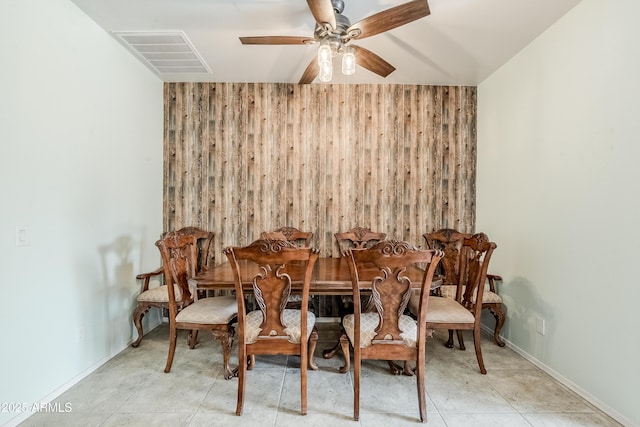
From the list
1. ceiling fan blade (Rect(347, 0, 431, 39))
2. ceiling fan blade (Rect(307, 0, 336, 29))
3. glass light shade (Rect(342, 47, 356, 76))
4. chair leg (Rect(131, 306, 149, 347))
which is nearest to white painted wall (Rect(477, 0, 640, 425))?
ceiling fan blade (Rect(347, 0, 431, 39))

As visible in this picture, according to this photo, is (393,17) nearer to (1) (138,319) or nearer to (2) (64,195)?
(2) (64,195)

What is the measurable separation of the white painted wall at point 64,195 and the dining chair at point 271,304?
1.30m

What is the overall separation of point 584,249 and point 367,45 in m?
2.38

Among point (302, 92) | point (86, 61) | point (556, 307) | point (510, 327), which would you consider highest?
point (302, 92)

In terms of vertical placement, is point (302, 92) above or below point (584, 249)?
above

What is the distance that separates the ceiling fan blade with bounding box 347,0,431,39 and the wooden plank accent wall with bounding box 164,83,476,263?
1657 millimetres

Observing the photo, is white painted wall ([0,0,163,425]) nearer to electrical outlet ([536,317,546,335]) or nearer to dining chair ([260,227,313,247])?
dining chair ([260,227,313,247])

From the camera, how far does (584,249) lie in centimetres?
216

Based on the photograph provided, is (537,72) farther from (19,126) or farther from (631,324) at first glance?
(19,126)

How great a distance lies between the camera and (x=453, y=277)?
332cm

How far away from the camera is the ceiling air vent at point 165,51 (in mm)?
2645

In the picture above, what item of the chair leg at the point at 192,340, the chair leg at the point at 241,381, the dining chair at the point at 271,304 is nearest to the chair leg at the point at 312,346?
the dining chair at the point at 271,304

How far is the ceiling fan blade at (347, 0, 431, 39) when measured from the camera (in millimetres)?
1731

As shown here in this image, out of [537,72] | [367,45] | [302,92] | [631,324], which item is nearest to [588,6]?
[537,72]
